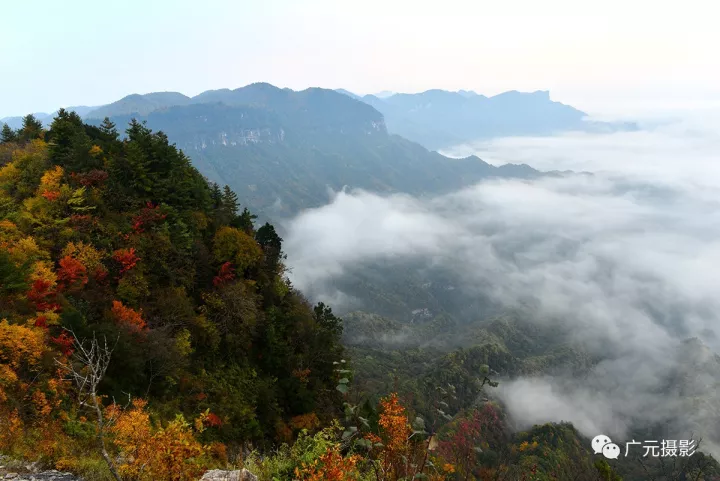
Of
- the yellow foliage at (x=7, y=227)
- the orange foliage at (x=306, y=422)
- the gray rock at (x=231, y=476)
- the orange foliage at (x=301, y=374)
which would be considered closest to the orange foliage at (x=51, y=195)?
the yellow foliage at (x=7, y=227)

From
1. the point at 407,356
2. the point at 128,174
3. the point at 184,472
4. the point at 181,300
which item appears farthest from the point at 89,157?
the point at 407,356

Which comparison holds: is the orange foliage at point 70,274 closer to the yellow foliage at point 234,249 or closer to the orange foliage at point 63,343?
the orange foliage at point 63,343

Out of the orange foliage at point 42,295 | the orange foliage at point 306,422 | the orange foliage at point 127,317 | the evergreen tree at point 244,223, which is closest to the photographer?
the orange foliage at point 42,295

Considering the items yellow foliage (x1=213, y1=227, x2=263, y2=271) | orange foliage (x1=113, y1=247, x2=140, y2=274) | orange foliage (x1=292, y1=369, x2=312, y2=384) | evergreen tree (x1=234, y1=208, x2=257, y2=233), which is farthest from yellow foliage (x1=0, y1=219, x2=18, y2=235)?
orange foliage (x1=292, y1=369, x2=312, y2=384)

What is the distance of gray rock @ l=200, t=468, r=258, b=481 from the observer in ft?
30.2

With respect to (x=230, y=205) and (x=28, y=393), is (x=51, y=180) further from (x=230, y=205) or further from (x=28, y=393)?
(x=28, y=393)

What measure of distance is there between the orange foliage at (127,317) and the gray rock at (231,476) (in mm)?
16176

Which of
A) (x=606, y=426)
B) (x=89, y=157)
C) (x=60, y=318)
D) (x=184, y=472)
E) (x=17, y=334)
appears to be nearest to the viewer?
(x=184, y=472)

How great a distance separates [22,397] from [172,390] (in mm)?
9381

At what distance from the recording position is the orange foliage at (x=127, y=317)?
2292cm

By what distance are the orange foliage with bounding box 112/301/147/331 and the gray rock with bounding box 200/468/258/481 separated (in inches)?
637

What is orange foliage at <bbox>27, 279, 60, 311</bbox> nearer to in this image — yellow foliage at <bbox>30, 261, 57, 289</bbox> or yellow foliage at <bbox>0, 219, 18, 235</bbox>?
yellow foliage at <bbox>30, 261, 57, 289</bbox>

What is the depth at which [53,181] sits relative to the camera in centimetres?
3111

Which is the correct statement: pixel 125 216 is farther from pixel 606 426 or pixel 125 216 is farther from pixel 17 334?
pixel 606 426
